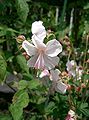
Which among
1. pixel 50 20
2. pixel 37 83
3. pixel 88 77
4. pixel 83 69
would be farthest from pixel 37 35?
pixel 50 20

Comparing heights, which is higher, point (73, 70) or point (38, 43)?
point (38, 43)

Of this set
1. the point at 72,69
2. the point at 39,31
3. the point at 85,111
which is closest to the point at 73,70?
the point at 72,69

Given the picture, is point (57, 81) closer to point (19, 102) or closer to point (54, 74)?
point (54, 74)

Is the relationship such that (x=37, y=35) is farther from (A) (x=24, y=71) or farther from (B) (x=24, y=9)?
(A) (x=24, y=71)

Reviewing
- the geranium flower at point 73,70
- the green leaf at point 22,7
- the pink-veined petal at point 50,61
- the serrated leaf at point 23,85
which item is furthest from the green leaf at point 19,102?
the geranium flower at point 73,70

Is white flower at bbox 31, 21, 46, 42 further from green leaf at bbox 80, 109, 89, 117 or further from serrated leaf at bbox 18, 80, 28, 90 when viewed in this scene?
green leaf at bbox 80, 109, 89, 117
